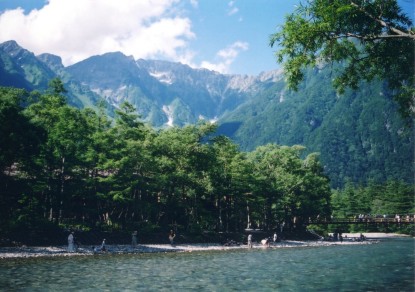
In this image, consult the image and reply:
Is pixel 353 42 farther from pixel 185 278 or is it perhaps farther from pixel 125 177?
pixel 125 177

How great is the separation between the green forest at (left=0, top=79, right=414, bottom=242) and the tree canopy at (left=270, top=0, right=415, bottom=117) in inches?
1252

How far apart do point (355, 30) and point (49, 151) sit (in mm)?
39937

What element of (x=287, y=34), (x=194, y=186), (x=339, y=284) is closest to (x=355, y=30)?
(x=287, y=34)

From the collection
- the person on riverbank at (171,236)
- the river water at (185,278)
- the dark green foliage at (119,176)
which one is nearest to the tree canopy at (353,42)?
the river water at (185,278)

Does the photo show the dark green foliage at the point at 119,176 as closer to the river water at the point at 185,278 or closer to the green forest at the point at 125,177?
the green forest at the point at 125,177

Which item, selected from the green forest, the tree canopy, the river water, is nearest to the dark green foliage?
the green forest

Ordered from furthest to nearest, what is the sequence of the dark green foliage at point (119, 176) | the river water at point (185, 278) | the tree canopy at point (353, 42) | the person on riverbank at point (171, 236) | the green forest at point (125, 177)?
the person on riverbank at point (171, 236) < the green forest at point (125, 177) < the dark green foliage at point (119, 176) < the river water at point (185, 278) < the tree canopy at point (353, 42)

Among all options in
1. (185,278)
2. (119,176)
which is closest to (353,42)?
(185,278)

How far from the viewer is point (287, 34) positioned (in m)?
18.5

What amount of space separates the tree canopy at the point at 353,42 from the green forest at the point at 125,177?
3181 centimetres

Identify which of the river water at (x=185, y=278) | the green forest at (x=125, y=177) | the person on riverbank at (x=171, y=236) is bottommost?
the river water at (x=185, y=278)

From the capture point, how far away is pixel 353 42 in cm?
1967

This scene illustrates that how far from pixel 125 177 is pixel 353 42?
3937 cm

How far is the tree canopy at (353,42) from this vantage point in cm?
1750
